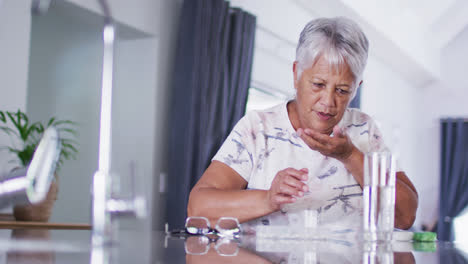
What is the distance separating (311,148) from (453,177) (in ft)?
23.1

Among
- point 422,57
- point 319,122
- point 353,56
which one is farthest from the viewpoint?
point 422,57

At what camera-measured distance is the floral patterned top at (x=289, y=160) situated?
5.11 feet

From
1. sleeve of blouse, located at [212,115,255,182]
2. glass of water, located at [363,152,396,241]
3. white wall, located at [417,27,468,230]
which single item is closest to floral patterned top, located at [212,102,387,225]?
sleeve of blouse, located at [212,115,255,182]

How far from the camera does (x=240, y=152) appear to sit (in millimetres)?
1604

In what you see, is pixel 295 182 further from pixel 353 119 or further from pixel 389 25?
pixel 389 25

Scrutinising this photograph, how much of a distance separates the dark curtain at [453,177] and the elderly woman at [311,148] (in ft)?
21.9

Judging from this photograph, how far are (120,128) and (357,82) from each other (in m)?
2.29

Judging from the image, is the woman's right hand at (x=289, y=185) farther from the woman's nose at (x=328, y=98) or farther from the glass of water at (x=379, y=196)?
the woman's nose at (x=328, y=98)

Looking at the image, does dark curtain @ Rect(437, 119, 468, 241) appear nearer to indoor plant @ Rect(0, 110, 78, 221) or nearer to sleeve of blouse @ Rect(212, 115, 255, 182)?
indoor plant @ Rect(0, 110, 78, 221)

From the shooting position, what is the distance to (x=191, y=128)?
3.55m

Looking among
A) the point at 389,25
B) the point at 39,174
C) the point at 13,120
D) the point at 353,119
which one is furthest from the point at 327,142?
the point at 389,25

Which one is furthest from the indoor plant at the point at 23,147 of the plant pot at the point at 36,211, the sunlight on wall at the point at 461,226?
the sunlight on wall at the point at 461,226

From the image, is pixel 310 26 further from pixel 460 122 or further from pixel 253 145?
pixel 460 122

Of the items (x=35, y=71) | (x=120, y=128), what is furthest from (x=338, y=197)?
(x=35, y=71)
